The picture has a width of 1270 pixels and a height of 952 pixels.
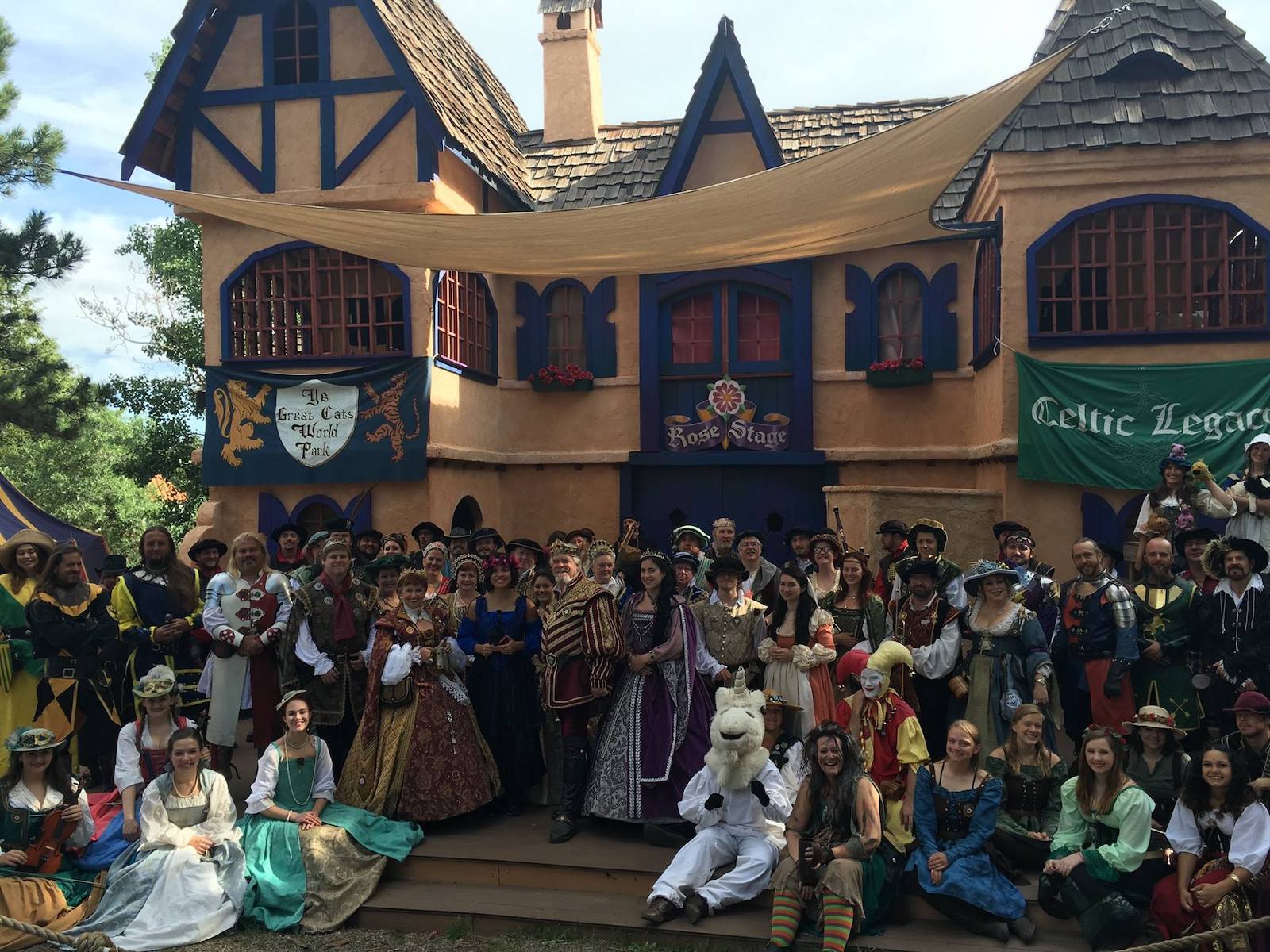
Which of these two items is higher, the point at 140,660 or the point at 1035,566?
the point at 1035,566

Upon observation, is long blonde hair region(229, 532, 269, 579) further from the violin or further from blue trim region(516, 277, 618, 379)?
blue trim region(516, 277, 618, 379)

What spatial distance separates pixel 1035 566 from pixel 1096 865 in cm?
279

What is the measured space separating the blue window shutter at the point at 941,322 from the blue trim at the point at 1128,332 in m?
1.73

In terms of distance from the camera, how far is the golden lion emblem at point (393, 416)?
11078 mm

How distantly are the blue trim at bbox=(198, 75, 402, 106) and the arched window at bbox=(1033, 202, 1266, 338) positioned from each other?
6813mm

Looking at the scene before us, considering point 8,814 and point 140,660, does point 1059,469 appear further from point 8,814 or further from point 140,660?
point 8,814

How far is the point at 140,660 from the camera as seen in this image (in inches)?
276

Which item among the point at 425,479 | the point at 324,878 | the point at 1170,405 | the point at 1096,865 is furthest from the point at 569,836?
the point at 1170,405

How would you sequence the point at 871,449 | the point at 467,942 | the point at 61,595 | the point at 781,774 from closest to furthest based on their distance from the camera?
the point at 467,942 → the point at 781,774 → the point at 61,595 → the point at 871,449

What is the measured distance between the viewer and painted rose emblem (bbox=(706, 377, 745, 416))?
1248cm

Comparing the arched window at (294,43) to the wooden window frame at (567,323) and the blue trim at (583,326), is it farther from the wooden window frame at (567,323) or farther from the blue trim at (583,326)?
the wooden window frame at (567,323)

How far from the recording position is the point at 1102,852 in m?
5.02

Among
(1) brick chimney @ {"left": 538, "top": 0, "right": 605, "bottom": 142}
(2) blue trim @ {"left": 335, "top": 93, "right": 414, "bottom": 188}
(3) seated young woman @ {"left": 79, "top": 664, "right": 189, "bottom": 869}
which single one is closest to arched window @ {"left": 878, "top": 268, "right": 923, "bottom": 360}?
(1) brick chimney @ {"left": 538, "top": 0, "right": 605, "bottom": 142}

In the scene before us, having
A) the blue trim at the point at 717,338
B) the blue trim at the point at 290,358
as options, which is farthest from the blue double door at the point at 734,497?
the blue trim at the point at 290,358
